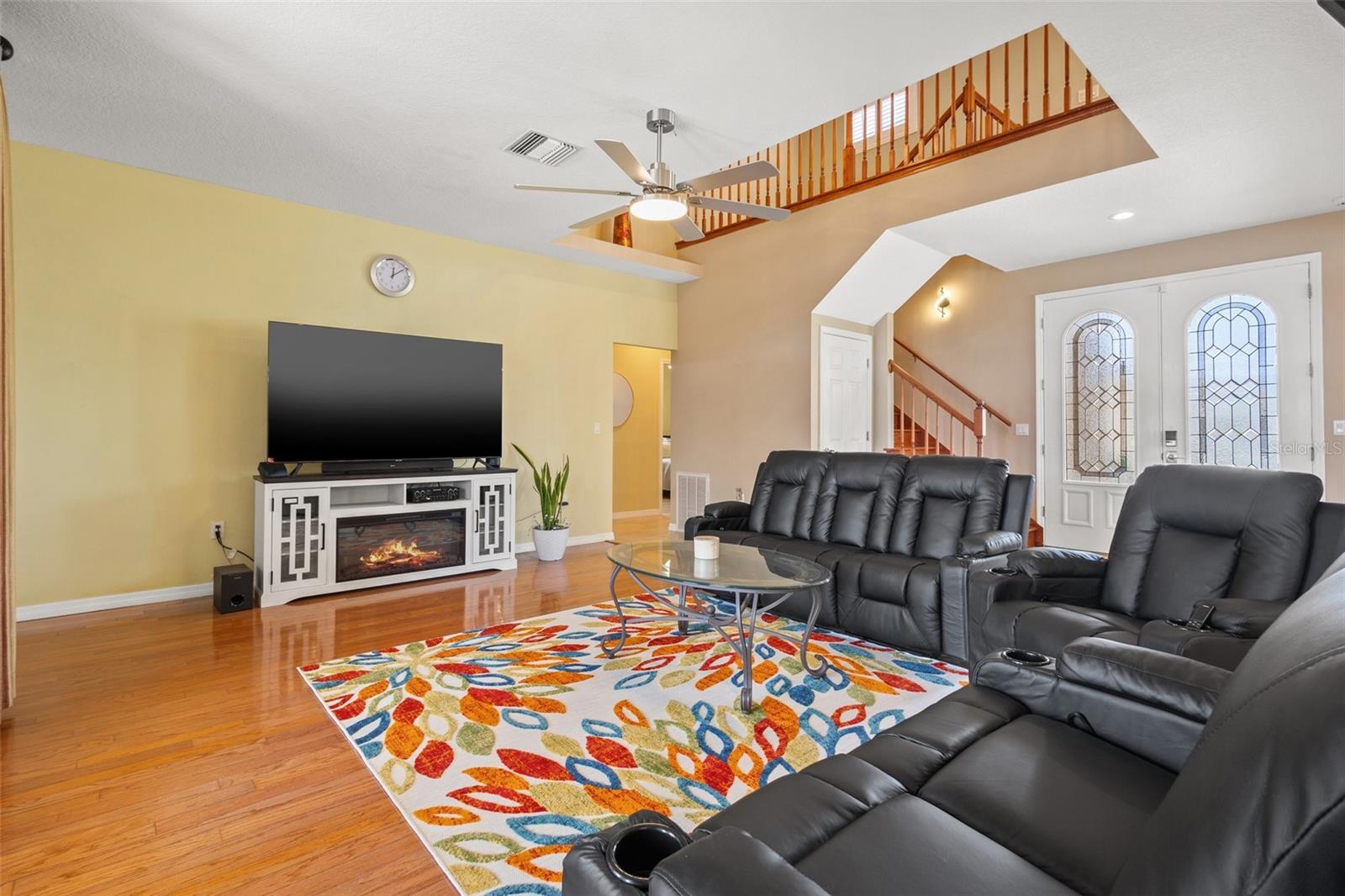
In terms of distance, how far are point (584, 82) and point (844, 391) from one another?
3916mm

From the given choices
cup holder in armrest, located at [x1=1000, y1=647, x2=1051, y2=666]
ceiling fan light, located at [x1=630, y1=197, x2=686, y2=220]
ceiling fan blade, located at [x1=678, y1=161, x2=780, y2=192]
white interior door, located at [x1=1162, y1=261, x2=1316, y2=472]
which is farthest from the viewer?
white interior door, located at [x1=1162, y1=261, x2=1316, y2=472]

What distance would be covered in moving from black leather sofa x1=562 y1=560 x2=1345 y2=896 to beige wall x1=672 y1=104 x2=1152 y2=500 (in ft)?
12.5

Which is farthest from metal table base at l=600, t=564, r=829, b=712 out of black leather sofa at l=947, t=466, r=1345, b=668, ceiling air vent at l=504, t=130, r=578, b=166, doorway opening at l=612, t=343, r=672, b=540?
doorway opening at l=612, t=343, r=672, b=540

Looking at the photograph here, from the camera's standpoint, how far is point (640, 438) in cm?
857

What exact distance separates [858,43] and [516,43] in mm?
1485

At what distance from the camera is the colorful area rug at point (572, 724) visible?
1.87m

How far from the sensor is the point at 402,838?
5.92 feet

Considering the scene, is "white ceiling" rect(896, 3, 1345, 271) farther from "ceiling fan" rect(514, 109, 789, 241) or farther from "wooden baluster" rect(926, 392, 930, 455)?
"wooden baluster" rect(926, 392, 930, 455)

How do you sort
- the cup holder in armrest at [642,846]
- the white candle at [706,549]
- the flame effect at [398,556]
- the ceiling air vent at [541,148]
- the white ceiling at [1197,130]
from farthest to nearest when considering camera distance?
the flame effect at [398,556]
the ceiling air vent at [541,148]
the white candle at [706,549]
the white ceiling at [1197,130]
the cup holder in armrest at [642,846]

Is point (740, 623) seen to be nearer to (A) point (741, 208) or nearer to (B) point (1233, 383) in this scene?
(A) point (741, 208)

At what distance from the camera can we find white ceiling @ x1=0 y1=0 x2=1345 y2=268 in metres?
2.57

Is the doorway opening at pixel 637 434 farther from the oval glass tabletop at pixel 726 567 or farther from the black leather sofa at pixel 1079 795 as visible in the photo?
the black leather sofa at pixel 1079 795

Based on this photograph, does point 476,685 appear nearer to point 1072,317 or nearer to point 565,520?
point 565,520

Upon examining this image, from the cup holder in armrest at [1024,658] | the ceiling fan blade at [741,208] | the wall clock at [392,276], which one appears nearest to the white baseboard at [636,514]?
the wall clock at [392,276]
